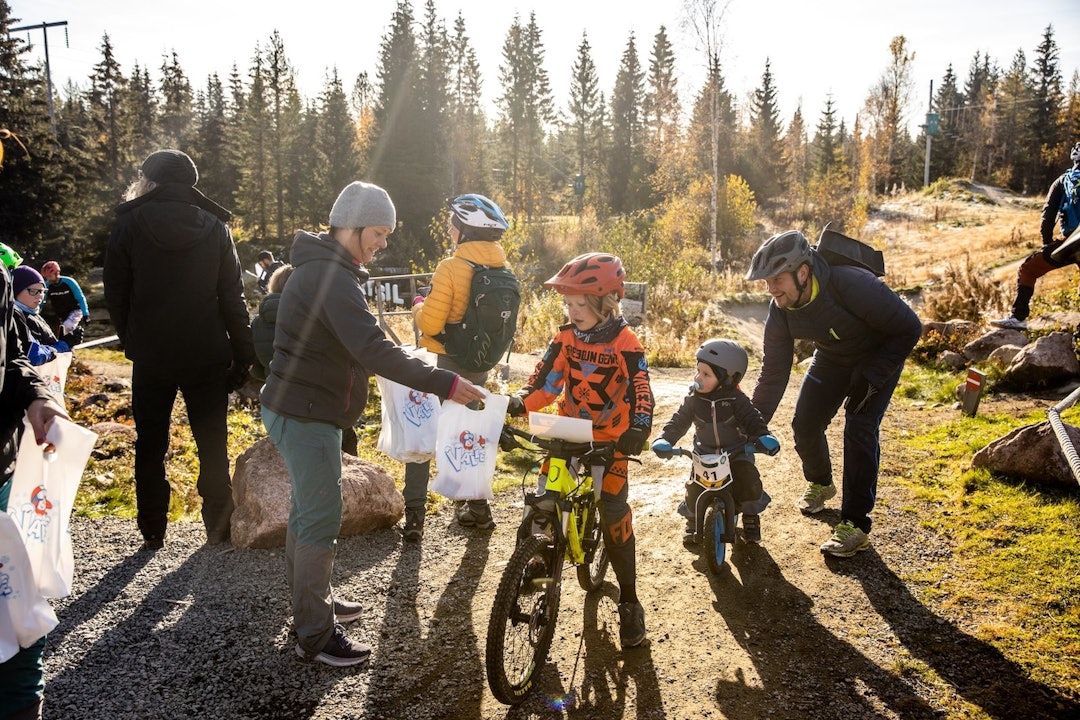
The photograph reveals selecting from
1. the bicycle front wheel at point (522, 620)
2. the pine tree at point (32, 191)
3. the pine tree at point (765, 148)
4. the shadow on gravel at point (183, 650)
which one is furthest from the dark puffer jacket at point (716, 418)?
the pine tree at point (765, 148)

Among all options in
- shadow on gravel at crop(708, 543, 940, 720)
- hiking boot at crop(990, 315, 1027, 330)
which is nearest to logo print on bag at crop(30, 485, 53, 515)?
shadow on gravel at crop(708, 543, 940, 720)

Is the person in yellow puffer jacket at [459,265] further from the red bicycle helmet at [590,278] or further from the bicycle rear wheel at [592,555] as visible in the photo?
the bicycle rear wheel at [592,555]

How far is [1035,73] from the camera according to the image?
6116cm

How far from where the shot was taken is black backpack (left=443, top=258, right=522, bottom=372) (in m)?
4.62

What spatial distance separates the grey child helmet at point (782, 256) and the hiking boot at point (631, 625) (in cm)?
212

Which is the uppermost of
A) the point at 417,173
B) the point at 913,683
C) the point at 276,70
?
the point at 276,70

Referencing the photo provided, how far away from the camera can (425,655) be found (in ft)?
11.6

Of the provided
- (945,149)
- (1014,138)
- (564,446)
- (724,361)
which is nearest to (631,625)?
(564,446)

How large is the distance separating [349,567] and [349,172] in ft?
133

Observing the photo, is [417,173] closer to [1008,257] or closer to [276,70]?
[276,70]

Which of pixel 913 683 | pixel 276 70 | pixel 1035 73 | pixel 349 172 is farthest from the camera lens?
pixel 1035 73

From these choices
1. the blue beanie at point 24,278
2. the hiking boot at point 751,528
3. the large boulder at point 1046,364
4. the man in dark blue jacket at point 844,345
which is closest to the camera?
the man in dark blue jacket at point 844,345

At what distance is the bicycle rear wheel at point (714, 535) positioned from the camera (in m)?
4.35

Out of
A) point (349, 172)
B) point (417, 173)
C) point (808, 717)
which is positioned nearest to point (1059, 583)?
point (808, 717)
